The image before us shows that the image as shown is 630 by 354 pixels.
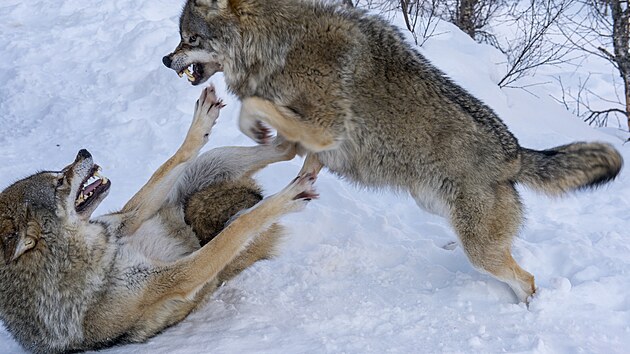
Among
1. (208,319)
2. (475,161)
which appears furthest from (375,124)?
(208,319)

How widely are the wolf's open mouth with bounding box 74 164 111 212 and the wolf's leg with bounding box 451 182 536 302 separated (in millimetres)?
2292

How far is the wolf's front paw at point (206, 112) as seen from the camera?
15.6 feet

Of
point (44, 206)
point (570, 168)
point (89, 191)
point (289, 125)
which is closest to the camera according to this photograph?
point (44, 206)

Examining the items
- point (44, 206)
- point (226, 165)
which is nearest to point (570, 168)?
point (226, 165)

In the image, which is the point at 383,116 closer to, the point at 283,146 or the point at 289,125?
the point at 289,125

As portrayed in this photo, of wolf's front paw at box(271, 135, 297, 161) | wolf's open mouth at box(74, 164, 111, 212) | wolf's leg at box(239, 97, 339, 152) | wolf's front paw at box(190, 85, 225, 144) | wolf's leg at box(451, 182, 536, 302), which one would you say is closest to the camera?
wolf's open mouth at box(74, 164, 111, 212)

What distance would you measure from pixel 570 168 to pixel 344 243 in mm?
1657

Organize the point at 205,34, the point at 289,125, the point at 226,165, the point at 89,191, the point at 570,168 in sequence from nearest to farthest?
the point at 89,191
the point at 289,125
the point at 570,168
the point at 205,34
the point at 226,165

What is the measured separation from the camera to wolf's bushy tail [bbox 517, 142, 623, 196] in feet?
15.0

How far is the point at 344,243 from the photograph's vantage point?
4.99m

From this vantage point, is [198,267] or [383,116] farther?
[383,116]

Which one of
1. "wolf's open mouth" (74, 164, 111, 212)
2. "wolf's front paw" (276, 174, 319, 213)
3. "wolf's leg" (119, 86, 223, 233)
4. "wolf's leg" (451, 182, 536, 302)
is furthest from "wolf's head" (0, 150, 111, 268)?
"wolf's leg" (451, 182, 536, 302)

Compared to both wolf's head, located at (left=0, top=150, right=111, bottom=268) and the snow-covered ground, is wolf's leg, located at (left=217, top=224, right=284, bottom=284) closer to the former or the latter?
the snow-covered ground

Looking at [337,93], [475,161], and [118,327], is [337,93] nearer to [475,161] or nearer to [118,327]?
[475,161]
